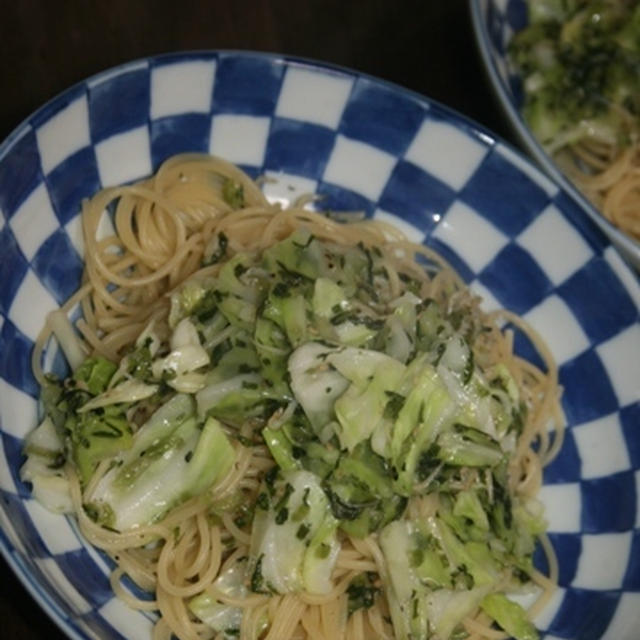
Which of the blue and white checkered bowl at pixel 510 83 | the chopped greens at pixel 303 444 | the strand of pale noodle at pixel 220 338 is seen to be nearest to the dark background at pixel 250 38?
the blue and white checkered bowl at pixel 510 83

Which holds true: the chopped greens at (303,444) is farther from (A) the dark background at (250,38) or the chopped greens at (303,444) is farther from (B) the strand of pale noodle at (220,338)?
(A) the dark background at (250,38)

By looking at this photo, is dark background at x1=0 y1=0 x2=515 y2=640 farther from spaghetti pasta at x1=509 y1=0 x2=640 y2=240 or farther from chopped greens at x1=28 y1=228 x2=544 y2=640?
chopped greens at x1=28 y1=228 x2=544 y2=640

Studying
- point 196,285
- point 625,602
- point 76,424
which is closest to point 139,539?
point 76,424

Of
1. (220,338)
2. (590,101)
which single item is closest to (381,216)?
(220,338)

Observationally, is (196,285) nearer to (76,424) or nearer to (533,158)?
(76,424)

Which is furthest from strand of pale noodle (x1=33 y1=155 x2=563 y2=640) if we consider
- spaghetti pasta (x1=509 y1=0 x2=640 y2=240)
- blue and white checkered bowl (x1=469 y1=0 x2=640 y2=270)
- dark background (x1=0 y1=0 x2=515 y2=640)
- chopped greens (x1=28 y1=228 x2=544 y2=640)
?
spaghetti pasta (x1=509 y1=0 x2=640 y2=240)

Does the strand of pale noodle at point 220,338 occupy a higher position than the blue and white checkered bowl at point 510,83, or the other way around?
the blue and white checkered bowl at point 510,83

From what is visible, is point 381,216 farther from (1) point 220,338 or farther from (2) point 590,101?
(2) point 590,101
